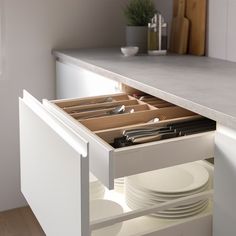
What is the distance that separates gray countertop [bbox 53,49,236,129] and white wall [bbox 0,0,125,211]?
0.11 meters

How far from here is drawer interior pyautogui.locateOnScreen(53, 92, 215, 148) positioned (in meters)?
1.30

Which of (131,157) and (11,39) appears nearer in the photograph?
(131,157)

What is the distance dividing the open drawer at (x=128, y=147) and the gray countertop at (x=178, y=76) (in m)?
0.08

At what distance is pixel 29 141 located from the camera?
1.47m

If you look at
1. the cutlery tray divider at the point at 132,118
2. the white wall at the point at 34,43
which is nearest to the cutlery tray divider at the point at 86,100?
the cutlery tray divider at the point at 132,118

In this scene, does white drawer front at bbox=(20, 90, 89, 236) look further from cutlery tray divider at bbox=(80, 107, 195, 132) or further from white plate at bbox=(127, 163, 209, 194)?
white plate at bbox=(127, 163, 209, 194)

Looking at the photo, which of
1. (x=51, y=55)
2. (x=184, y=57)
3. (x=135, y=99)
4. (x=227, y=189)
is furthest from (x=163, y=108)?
(x=51, y=55)

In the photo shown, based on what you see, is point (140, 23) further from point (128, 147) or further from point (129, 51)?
point (128, 147)

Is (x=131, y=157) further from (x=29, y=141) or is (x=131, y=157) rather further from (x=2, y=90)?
(x=2, y=90)

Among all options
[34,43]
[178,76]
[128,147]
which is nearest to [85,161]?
[128,147]

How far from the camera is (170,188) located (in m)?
1.38

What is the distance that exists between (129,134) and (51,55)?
1.23 m

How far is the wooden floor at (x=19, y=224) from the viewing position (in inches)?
88.3

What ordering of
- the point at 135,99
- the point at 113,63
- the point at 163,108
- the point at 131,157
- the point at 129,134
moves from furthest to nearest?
the point at 113,63, the point at 135,99, the point at 163,108, the point at 129,134, the point at 131,157
